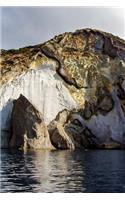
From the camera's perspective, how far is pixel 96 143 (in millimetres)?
57031

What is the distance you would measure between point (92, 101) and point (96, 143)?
638 cm

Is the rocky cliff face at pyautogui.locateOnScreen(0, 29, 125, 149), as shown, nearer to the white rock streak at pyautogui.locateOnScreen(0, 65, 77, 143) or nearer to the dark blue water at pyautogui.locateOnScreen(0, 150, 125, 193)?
the white rock streak at pyautogui.locateOnScreen(0, 65, 77, 143)

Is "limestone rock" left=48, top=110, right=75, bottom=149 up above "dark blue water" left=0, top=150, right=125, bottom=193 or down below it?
above

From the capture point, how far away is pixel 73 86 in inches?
2447

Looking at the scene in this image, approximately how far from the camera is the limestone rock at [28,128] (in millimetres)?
53000

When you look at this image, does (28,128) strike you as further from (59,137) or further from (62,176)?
(62,176)

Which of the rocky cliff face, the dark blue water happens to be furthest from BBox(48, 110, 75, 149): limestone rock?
the dark blue water

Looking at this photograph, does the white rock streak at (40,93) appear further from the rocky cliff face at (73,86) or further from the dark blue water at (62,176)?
the dark blue water at (62,176)

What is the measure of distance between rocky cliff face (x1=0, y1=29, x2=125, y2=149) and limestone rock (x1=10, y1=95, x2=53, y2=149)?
1.45 metres

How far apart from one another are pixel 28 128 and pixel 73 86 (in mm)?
10673

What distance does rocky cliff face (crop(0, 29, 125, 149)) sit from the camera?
187 ft

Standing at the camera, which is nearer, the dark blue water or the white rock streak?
the dark blue water
